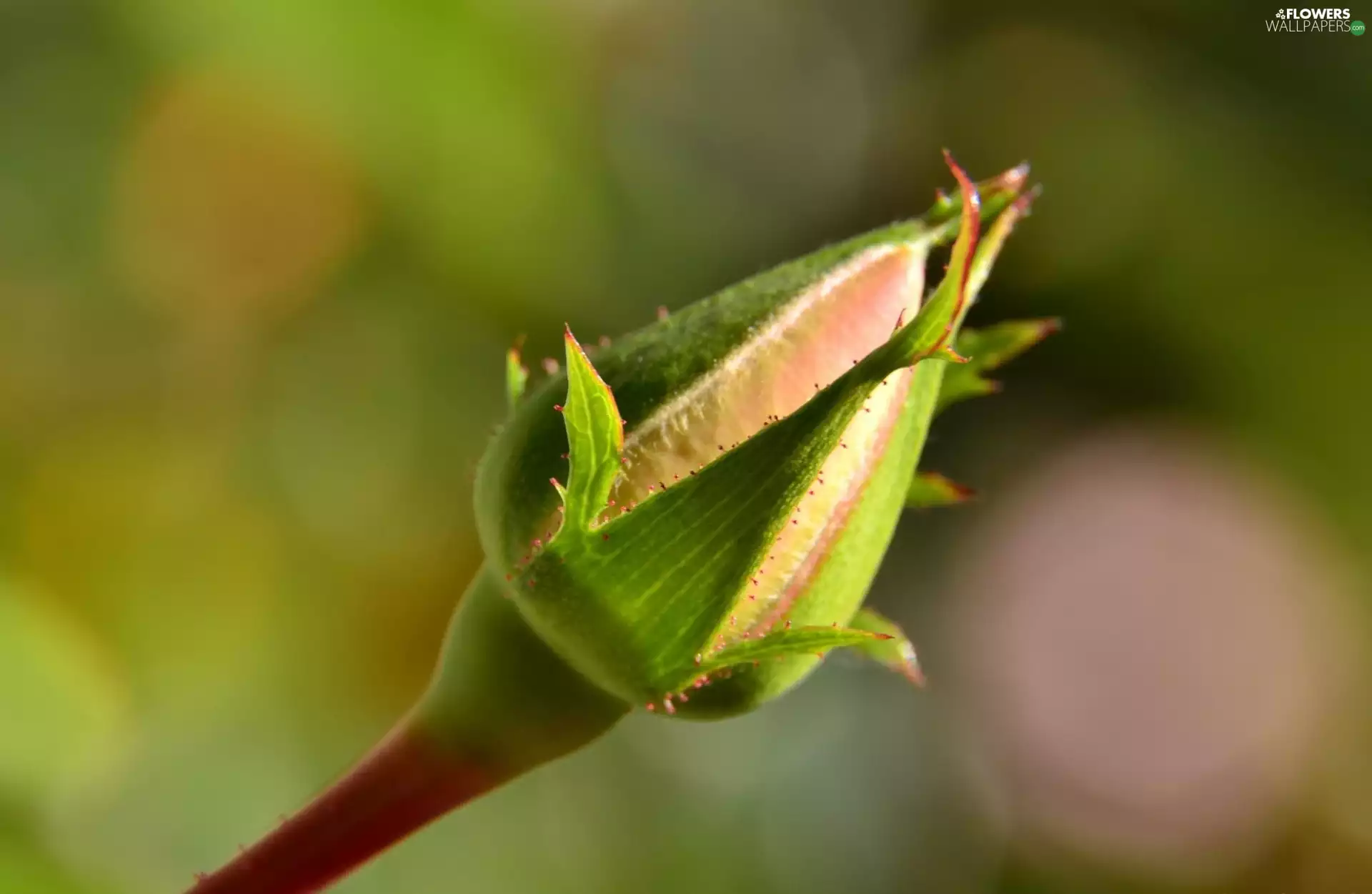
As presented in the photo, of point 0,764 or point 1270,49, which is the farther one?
point 1270,49

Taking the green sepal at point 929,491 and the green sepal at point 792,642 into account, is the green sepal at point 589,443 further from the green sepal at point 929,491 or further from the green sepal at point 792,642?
the green sepal at point 929,491

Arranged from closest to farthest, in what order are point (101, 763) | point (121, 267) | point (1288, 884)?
1. point (101, 763)
2. point (121, 267)
3. point (1288, 884)

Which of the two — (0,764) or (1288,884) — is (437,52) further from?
(1288,884)

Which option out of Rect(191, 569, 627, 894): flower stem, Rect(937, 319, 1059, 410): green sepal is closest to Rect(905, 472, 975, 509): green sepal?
Rect(937, 319, 1059, 410): green sepal

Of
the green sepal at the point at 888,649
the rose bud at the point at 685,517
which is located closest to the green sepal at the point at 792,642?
the rose bud at the point at 685,517

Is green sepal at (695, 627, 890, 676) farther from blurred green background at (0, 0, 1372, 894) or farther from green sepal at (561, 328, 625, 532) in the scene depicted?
blurred green background at (0, 0, 1372, 894)

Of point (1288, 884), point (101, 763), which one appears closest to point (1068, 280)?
point (1288, 884)
